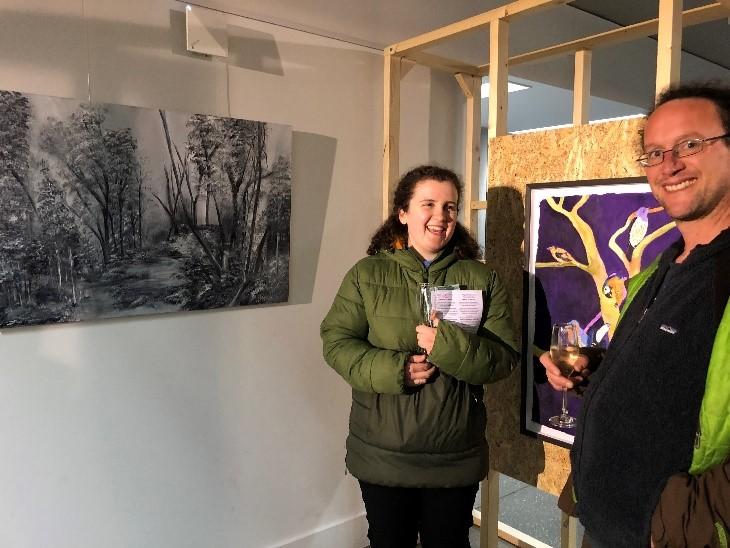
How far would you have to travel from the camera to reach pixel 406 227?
2.09 metres

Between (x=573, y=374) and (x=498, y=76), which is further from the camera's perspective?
(x=498, y=76)

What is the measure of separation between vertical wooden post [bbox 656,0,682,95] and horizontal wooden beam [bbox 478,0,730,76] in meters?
0.41

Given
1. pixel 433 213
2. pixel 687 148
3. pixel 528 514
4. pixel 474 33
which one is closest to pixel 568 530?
pixel 528 514

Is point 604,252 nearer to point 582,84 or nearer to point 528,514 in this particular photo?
point 582,84

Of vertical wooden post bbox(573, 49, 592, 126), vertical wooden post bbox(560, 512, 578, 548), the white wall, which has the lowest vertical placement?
vertical wooden post bbox(560, 512, 578, 548)

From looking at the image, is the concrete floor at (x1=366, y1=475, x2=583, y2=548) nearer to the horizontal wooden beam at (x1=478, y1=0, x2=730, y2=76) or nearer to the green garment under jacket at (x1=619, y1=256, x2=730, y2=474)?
the green garment under jacket at (x1=619, y1=256, x2=730, y2=474)

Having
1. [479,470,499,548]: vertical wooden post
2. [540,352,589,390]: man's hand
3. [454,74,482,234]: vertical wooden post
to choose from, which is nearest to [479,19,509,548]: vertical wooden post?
[454,74,482,234]: vertical wooden post

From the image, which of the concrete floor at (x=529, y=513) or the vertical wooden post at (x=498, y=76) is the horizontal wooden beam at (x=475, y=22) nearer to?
the vertical wooden post at (x=498, y=76)

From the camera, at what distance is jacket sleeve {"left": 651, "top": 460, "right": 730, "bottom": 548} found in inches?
39.9

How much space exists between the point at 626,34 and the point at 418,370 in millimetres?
1938

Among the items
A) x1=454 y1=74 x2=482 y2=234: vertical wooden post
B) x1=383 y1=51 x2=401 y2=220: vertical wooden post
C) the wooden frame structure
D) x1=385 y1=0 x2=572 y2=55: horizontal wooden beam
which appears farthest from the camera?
x1=454 y1=74 x2=482 y2=234: vertical wooden post

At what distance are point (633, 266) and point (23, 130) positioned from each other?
2033mm

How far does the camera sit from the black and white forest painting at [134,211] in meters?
1.89

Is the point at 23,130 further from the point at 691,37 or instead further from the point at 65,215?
the point at 691,37
